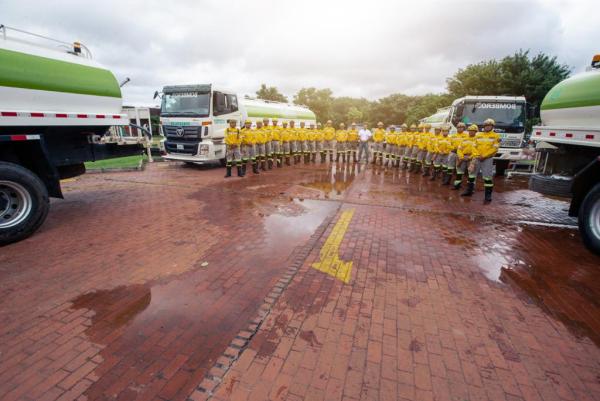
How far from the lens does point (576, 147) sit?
18.4ft

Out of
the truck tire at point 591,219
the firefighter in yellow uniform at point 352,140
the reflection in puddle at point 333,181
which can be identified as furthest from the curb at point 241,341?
the firefighter in yellow uniform at point 352,140

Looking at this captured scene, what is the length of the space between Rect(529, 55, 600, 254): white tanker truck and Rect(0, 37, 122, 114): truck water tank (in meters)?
8.51

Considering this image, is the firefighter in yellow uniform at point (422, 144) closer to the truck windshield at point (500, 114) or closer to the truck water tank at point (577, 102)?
the truck windshield at point (500, 114)

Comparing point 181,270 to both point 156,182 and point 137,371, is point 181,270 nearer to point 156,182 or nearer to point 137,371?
point 137,371

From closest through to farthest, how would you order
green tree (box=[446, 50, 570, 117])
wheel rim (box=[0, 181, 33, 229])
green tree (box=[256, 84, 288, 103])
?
wheel rim (box=[0, 181, 33, 229]), green tree (box=[446, 50, 570, 117]), green tree (box=[256, 84, 288, 103])

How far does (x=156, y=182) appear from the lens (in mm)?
8992

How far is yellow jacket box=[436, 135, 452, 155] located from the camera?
30.2ft

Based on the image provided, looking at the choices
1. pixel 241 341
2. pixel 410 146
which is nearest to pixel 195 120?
pixel 410 146

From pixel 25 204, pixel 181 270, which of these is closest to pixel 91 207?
pixel 25 204

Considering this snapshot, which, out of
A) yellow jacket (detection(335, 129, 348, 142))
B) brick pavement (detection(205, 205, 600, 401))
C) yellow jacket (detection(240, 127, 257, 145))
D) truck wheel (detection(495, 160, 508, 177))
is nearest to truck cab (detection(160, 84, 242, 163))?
yellow jacket (detection(240, 127, 257, 145))

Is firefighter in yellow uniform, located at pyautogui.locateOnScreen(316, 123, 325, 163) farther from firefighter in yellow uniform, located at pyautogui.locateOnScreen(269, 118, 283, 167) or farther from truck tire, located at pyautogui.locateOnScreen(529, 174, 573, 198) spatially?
truck tire, located at pyautogui.locateOnScreen(529, 174, 573, 198)

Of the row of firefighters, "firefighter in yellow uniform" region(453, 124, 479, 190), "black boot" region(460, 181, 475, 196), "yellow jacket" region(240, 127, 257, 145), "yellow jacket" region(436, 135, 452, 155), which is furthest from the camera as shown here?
"yellow jacket" region(240, 127, 257, 145)

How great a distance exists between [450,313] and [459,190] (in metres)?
6.81

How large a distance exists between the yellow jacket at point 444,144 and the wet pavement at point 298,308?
387 cm
